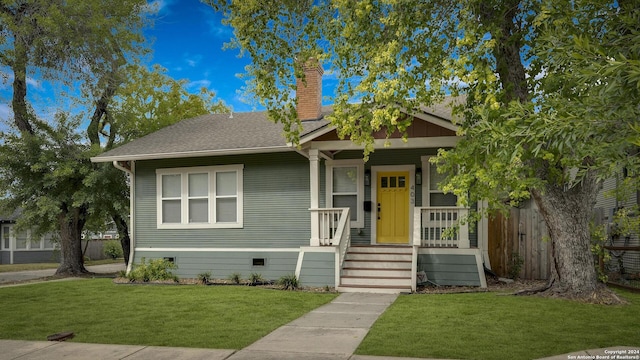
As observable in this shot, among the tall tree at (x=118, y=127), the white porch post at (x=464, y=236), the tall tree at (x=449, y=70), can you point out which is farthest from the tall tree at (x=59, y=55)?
the white porch post at (x=464, y=236)

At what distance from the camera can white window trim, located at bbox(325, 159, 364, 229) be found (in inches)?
565

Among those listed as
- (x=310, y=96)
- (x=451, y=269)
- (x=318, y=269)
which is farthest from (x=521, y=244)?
(x=310, y=96)

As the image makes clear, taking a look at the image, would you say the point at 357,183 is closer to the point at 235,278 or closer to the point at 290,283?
the point at 290,283

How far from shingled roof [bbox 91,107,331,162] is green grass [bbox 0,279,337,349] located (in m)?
3.61

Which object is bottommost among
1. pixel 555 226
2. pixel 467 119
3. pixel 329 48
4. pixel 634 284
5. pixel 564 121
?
pixel 634 284

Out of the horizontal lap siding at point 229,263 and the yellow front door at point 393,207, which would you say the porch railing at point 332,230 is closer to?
the yellow front door at point 393,207

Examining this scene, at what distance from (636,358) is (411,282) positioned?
6415 millimetres

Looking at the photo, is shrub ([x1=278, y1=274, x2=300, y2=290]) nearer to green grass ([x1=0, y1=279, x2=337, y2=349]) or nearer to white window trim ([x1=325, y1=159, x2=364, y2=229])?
green grass ([x1=0, y1=279, x2=337, y2=349])

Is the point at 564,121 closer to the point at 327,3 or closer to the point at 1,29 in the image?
the point at 327,3

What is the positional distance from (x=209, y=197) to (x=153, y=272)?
2459mm

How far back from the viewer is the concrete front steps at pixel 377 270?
1180 cm

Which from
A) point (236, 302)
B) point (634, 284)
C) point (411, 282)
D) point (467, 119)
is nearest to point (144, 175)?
point (236, 302)

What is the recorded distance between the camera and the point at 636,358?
5375 mm

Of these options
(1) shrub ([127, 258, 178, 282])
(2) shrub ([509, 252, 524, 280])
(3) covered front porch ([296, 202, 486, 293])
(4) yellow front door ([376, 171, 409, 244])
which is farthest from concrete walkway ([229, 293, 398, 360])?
(1) shrub ([127, 258, 178, 282])
